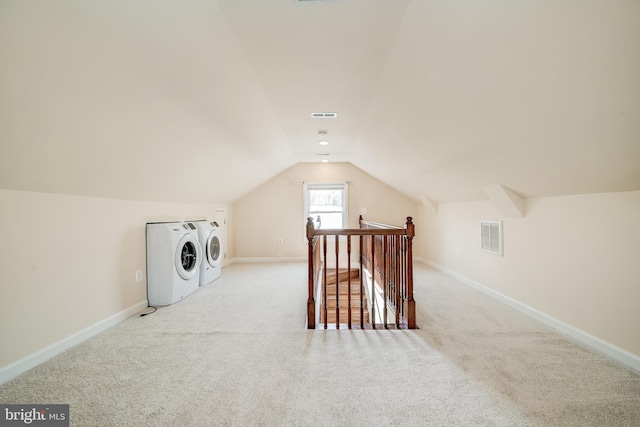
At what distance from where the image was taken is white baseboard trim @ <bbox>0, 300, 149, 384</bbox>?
5.65 ft

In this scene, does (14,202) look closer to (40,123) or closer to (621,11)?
(40,123)

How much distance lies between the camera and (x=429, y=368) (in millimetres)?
1821

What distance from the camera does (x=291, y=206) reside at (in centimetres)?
596

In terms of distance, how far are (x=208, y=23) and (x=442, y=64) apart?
1485mm

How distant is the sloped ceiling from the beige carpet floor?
133 cm

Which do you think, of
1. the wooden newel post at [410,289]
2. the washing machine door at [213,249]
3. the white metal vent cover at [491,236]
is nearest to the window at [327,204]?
the washing machine door at [213,249]

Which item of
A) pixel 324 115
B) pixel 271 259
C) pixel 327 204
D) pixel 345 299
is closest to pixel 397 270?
pixel 324 115

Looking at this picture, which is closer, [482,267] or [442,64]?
[442,64]

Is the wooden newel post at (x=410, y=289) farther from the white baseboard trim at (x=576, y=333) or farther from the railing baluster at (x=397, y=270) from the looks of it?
the white baseboard trim at (x=576, y=333)

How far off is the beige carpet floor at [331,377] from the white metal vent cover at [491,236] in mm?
885

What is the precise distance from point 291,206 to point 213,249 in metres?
2.13

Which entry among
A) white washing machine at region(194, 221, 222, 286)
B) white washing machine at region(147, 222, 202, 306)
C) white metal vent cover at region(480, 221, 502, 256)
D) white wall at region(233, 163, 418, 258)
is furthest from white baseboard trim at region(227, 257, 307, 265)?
white metal vent cover at region(480, 221, 502, 256)

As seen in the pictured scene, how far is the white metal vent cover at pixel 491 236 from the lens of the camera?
10.6 ft

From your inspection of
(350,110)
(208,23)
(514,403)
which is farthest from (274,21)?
(514,403)
